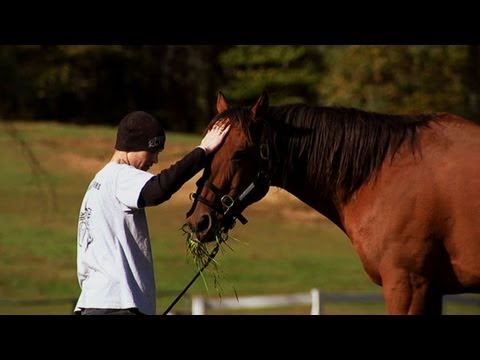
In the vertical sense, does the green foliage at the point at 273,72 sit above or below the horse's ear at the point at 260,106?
above

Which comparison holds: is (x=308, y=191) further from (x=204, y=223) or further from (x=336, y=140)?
(x=204, y=223)

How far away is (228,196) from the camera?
573cm

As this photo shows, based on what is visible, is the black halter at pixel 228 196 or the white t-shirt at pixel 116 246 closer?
the white t-shirt at pixel 116 246

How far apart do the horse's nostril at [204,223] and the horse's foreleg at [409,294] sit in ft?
3.35

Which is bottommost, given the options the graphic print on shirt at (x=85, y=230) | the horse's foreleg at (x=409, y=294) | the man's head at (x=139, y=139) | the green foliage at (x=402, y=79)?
the horse's foreleg at (x=409, y=294)

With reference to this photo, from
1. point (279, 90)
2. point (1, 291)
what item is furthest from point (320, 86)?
point (1, 291)

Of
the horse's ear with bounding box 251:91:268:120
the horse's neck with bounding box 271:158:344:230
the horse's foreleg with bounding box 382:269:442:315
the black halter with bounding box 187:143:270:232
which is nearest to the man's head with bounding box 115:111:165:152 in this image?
the black halter with bounding box 187:143:270:232

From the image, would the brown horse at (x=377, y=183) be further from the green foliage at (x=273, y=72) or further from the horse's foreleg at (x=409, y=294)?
the green foliage at (x=273, y=72)

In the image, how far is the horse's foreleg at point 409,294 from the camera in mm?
5551

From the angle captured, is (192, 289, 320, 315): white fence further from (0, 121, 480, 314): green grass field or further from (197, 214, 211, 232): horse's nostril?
(197, 214, 211, 232): horse's nostril

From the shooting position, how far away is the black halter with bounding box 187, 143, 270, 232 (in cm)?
570

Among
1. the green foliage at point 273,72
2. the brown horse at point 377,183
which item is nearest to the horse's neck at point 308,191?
the brown horse at point 377,183

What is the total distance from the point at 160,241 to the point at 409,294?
24.0m
